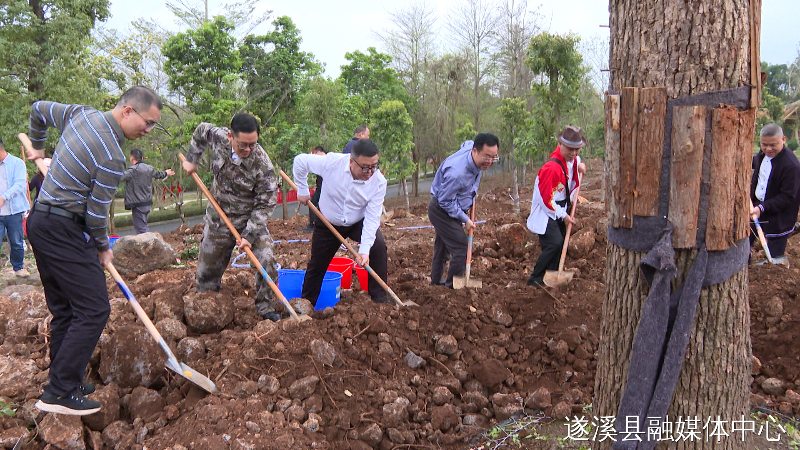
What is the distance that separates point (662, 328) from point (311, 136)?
13469 mm

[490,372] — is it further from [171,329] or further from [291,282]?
[171,329]

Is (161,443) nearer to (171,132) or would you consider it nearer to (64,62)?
(64,62)

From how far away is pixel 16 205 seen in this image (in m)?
6.71

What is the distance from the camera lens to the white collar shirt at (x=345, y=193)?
4.57 metres

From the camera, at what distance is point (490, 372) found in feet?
13.1

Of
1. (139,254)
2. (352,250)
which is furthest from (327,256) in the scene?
(139,254)

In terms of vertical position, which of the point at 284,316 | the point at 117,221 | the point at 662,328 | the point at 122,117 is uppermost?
the point at 122,117

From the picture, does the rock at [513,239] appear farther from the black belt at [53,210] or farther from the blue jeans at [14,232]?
the blue jeans at [14,232]

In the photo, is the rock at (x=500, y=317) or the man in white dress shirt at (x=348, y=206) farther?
the rock at (x=500, y=317)

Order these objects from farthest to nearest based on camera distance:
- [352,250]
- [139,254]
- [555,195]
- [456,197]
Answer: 1. [139,254]
2. [456,197]
3. [555,195]
4. [352,250]

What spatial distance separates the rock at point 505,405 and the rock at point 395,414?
2.16 feet

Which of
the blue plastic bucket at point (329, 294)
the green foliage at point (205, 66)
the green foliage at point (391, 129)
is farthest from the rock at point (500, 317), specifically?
the green foliage at point (205, 66)

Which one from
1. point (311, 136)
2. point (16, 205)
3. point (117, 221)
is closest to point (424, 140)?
point (311, 136)

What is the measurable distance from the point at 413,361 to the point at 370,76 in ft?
60.4
